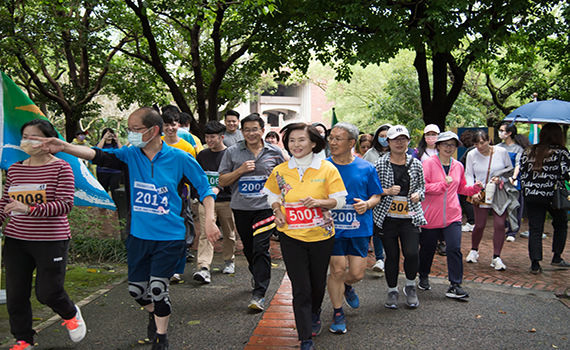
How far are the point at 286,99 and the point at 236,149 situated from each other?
212ft

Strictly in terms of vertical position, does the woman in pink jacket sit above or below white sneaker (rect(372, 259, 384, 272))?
above

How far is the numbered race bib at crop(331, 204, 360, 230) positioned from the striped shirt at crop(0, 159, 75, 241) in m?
2.26

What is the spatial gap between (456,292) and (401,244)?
1035 millimetres

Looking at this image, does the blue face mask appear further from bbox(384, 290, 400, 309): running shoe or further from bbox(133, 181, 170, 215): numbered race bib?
bbox(384, 290, 400, 309): running shoe

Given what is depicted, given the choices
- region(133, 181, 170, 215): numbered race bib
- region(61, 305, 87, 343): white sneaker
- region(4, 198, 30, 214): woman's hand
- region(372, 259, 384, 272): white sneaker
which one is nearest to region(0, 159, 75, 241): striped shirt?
region(4, 198, 30, 214): woman's hand

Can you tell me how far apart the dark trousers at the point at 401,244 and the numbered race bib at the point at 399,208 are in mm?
52

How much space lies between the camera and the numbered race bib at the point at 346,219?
4531 mm

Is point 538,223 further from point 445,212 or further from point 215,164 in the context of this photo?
point 215,164

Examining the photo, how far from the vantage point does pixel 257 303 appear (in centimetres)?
511

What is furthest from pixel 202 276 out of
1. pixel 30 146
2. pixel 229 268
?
pixel 30 146

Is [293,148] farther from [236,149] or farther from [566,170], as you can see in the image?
[566,170]

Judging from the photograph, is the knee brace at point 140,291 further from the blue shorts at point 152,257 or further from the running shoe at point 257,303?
the running shoe at point 257,303

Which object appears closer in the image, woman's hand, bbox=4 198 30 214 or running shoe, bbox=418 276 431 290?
woman's hand, bbox=4 198 30 214

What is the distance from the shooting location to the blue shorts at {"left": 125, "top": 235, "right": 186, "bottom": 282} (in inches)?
154
